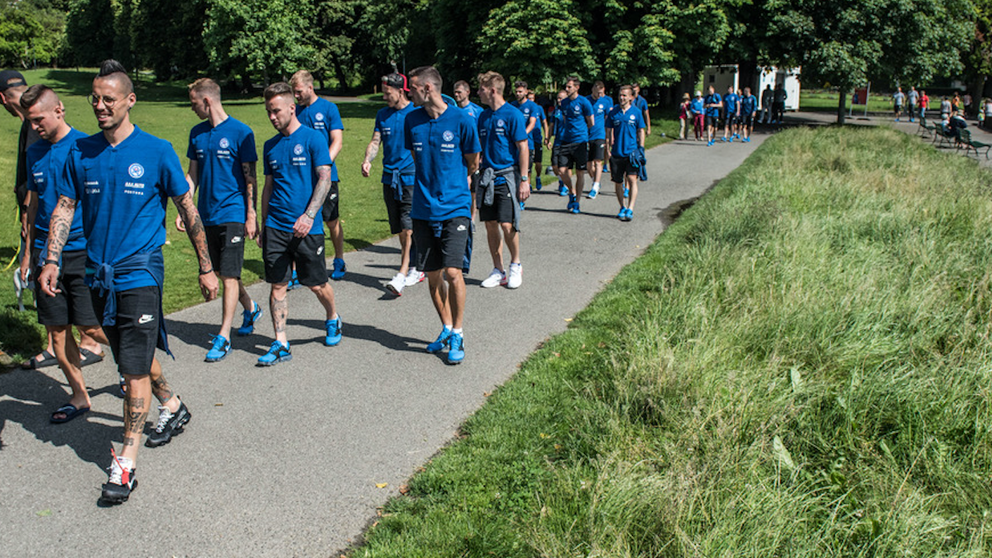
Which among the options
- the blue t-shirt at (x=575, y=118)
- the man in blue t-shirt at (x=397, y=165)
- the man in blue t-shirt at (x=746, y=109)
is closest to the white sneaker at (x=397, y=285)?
the man in blue t-shirt at (x=397, y=165)

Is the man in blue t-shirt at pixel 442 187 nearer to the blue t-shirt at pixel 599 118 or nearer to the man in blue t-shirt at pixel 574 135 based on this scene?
the man in blue t-shirt at pixel 574 135

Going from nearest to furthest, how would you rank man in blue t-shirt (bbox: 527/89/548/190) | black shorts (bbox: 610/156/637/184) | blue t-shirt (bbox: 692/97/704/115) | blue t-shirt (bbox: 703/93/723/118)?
black shorts (bbox: 610/156/637/184), man in blue t-shirt (bbox: 527/89/548/190), blue t-shirt (bbox: 703/93/723/118), blue t-shirt (bbox: 692/97/704/115)

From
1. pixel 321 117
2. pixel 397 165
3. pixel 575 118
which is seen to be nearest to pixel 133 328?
pixel 321 117

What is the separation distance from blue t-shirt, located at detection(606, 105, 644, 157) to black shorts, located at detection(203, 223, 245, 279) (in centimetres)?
699

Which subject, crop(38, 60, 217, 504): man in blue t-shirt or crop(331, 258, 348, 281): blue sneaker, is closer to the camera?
crop(38, 60, 217, 504): man in blue t-shirt

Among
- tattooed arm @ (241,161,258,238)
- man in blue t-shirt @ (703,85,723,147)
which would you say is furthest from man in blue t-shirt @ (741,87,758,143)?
tattooed arm @ (241,161,258,238)

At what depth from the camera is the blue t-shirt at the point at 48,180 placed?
177 inches

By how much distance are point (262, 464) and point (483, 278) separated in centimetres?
443

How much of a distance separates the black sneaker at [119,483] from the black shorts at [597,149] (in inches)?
410

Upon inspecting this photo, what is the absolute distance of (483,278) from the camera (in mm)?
8352

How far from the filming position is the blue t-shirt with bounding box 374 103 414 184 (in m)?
7.77

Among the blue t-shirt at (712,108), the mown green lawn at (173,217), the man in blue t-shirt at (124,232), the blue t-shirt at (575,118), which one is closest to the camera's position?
the man in blue t-shirt at (124,232)

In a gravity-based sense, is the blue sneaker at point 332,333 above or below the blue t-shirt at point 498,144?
below

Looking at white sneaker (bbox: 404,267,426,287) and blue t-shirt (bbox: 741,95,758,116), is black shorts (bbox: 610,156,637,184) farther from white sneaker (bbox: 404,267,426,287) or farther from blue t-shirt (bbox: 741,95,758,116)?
blue t-shirt (bbox: 741,95,758,116)
